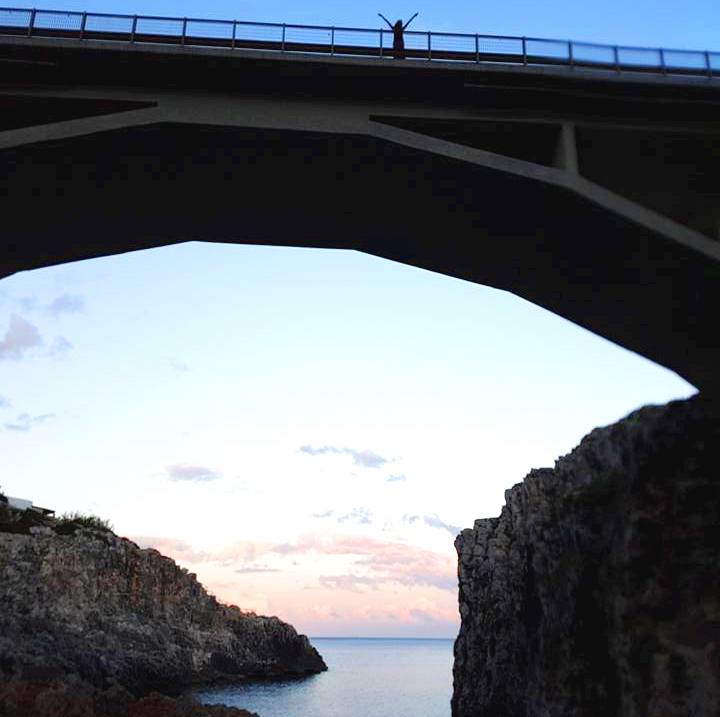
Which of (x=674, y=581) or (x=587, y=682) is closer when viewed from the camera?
(x=674, y=581)

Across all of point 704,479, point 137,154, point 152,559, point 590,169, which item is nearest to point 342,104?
point 137,154

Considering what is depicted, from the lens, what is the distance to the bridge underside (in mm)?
18109

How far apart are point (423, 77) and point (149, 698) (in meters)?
17.4

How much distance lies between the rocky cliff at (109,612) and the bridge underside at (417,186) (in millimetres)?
23107

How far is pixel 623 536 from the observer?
60.4 ft

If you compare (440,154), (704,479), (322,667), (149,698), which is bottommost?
(322,667)

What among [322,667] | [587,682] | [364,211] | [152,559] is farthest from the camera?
[322,667]

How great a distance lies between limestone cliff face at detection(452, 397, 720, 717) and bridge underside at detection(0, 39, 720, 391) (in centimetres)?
409

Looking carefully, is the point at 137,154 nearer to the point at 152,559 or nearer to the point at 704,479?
the point at 704,479

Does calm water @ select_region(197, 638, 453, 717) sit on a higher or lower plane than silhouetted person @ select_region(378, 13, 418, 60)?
lower

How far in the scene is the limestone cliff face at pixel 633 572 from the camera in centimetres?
1681

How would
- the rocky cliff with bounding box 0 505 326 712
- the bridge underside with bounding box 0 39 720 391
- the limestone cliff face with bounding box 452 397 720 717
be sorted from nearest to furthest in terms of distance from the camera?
1. the limestone cliff face with bounding box 452 397 720 717
2. the bridge underside with bounding box 0 39 720 391
3. the rocky cliff with bounding box 0 505 326 712

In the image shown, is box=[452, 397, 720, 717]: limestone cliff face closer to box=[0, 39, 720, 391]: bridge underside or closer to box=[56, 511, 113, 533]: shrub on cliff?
box=[0, 39, 720, 391]: bridge underside

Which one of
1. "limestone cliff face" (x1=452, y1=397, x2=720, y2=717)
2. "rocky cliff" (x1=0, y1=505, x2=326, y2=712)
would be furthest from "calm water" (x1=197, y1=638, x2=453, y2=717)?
"limestone cliff face" (x1=452, y1=397, x2=720, y2=717)
